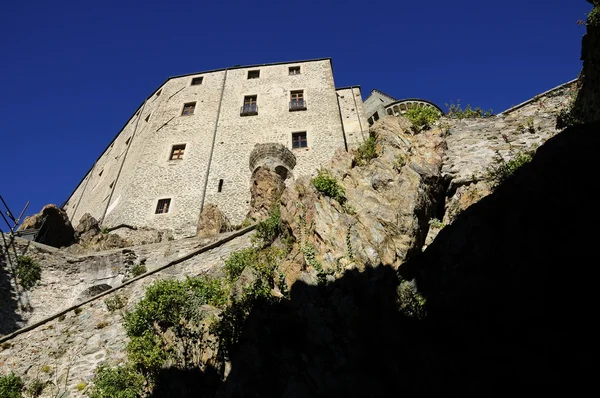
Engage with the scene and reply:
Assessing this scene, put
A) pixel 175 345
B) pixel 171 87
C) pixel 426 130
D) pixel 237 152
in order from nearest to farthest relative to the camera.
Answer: pixel 175 345 → pixel 426 130 → pixel 237 152 → pixel 171 87

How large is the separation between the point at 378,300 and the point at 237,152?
15.9 meters

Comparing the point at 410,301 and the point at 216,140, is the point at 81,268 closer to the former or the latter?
the point at 216,140

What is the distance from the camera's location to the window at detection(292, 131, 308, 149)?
2175 centimetres

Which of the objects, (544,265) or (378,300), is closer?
(544,265)

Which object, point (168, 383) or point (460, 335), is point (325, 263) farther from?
point (168, 383)

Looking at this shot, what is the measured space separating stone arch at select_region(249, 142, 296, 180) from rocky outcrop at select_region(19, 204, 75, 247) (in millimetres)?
8607

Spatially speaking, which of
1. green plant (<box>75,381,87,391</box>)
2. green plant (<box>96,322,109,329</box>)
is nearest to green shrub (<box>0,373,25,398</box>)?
green plant (<box>75,381,87,391</box>)

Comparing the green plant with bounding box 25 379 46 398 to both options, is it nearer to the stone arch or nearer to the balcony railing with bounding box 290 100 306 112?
the stone arch

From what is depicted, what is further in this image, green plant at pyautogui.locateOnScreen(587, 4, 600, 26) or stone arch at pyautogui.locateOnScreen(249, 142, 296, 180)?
stone arch at pyautogui.locateOnScreen(249, 142, 296, 180)

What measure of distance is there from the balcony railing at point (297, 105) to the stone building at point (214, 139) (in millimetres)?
59

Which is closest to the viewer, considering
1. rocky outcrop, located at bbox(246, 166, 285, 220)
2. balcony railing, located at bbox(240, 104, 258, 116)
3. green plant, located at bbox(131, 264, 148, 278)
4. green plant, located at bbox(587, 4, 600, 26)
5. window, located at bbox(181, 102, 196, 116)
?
green plant, located at bbox(587, 4, 600, 26)

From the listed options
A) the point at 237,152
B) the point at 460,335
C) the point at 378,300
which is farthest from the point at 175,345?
the point at 237,152

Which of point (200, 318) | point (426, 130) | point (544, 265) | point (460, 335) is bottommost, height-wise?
point (460, 335)

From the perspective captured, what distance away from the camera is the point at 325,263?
8.03 m
